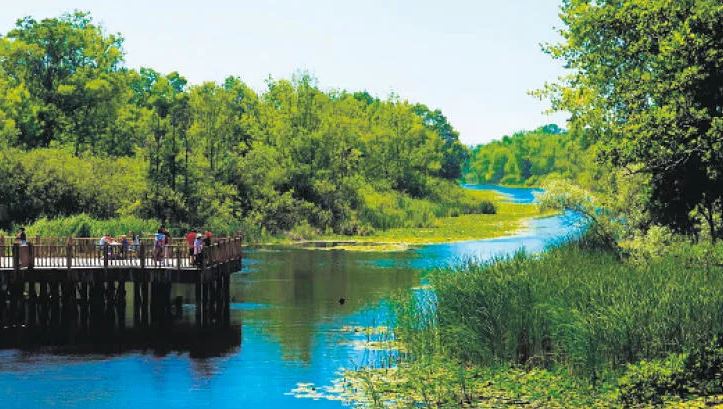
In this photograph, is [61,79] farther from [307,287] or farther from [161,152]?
[307,287]

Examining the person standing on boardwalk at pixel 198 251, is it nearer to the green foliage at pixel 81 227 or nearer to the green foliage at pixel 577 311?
the green foliage at pixel 577 311

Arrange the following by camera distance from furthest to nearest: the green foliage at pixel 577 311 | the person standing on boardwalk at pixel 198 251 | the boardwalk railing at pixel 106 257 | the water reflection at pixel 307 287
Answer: the boardwalk railing at pixel 106 257 → the water reflection at pixel 307 287 → the person standing on boardwalk at pixel 198 251 → the green foliage at pixel 577 311

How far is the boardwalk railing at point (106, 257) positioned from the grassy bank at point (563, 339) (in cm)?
1119

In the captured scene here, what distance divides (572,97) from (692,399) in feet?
80.3

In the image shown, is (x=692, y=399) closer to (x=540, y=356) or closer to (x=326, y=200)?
(x=540, y=356)

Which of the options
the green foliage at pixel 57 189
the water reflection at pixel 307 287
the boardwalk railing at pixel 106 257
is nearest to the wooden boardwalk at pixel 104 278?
the boardwalk railing at pixel 106 257

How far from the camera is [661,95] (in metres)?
36.0

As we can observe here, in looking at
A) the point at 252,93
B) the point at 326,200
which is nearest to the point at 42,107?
the point at 326,200

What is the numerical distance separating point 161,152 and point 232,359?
137ft

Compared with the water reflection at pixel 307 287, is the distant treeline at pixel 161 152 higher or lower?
higher

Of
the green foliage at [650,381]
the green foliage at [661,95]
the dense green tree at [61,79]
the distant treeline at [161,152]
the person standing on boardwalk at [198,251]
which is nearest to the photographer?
the green foliage at [650,381]

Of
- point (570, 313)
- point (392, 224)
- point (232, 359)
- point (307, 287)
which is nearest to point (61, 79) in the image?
point (392, 224)

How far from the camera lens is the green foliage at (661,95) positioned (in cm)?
3478

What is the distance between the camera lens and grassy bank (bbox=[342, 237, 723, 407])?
82.4 ft
